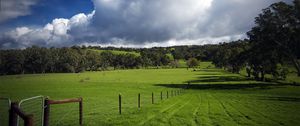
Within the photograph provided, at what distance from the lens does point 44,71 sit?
17700 cm

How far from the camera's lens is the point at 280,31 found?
58781 mm

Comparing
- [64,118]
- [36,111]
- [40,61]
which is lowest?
[64,118]

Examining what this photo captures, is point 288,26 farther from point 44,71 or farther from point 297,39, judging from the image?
point 44,71

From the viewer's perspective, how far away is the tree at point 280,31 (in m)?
57.4

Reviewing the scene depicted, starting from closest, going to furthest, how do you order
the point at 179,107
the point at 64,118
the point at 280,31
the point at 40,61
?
the point at 64,118 → the point at 179,107 → the point at 280,31 → the point at 40,61

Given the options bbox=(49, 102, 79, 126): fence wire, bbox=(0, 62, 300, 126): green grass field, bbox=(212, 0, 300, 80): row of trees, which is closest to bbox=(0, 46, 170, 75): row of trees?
bbox=(0, 62, 300, 126): green grass field

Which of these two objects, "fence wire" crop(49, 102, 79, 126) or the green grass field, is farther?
the green grass field

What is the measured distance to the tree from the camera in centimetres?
5738

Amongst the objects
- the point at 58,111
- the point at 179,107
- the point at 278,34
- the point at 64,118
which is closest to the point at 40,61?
the point at 278,34

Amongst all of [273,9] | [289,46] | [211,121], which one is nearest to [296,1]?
[273,9]

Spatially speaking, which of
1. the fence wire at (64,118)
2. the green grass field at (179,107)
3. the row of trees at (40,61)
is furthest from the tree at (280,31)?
the row of trees at (40,61)

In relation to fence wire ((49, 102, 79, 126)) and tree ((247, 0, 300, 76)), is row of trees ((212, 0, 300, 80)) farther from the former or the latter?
fence wire ((49, 102, 79, 126))

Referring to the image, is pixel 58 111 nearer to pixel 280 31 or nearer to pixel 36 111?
pixel 36 111

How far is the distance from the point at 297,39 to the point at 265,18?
8.15 m
